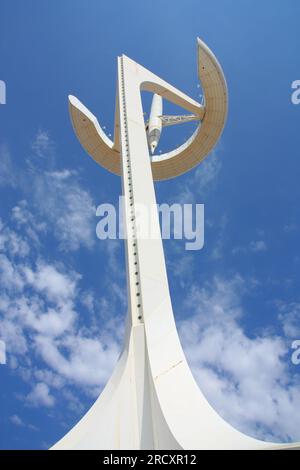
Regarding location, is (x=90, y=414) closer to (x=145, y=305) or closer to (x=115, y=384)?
(x=115, y=384)

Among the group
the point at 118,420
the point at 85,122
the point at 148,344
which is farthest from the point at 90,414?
the point at 85,122

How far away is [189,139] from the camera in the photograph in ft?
50.1

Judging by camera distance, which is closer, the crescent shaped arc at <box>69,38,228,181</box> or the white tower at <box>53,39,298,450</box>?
the white tower at <box>53,39,298,450</box>

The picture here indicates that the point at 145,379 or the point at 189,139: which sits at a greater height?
the point at 189,139

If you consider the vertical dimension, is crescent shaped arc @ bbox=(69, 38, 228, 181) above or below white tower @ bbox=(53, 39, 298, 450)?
above

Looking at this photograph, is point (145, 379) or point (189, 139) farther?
point (189, 139)

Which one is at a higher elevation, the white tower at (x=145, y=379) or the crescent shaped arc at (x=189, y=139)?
the crescent shaped arc at (x=189, y=139)

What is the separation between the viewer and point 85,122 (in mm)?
14531

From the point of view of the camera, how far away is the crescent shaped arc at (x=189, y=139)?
13.5 metres

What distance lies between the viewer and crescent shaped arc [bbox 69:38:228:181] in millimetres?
13477

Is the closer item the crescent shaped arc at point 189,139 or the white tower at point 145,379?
the white tower at point 145,379
